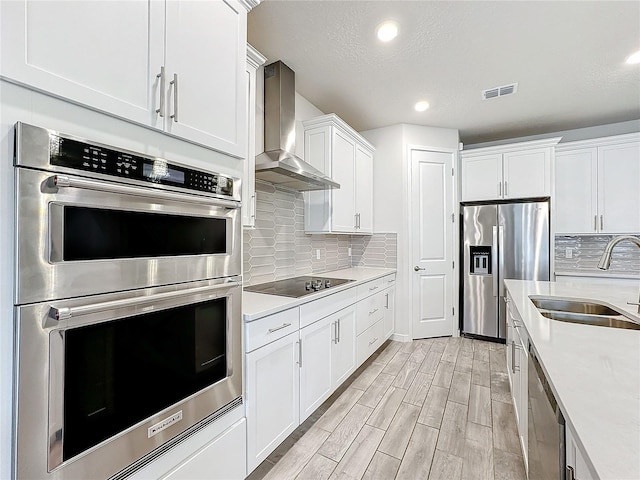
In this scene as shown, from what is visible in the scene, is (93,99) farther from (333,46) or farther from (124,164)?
(333,46)

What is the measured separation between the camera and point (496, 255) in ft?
12.3

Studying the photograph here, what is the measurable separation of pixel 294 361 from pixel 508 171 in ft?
11.7

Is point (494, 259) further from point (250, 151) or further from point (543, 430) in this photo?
point (250, 151)

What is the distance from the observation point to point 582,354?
1045 millimetres

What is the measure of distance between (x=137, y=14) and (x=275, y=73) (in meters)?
1.62

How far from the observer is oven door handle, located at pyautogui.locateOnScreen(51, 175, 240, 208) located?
81cm

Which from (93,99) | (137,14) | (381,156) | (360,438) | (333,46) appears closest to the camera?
(93,99)

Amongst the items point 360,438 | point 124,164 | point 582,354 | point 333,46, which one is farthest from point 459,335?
point 124,164

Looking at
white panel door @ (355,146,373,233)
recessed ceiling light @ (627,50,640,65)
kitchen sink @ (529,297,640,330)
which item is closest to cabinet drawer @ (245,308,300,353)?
kitchen sink @ (529,297,640,330)

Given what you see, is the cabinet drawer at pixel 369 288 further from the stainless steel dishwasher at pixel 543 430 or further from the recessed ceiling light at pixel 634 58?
the recessed ceiling light at pixel 634 58

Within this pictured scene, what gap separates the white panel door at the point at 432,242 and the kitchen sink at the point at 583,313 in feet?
5.92

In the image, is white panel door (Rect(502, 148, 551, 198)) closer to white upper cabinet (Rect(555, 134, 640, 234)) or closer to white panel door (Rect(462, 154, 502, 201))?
white panel door (Rect(462, 154, 502, 201))

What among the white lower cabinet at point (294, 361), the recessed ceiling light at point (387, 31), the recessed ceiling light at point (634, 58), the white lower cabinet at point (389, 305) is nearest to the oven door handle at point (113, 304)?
the white lower cabinet at point (294, 361)

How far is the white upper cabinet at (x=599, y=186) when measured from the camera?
3467 mm
